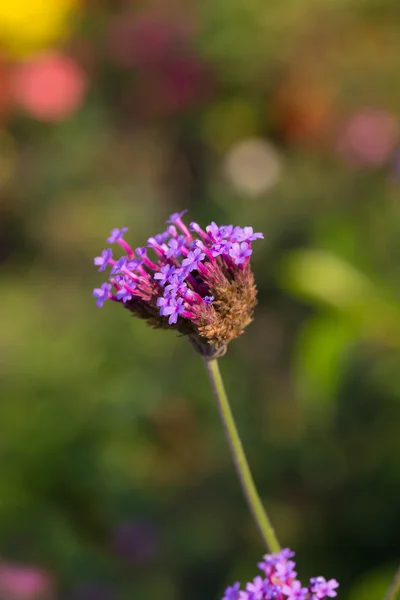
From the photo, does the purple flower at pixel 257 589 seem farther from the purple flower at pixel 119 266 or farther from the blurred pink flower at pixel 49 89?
the blurred pink flower at pixel 49 89

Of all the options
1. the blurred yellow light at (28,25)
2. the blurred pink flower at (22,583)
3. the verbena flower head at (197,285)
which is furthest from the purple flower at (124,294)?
the blurred yellow light at (28,25)

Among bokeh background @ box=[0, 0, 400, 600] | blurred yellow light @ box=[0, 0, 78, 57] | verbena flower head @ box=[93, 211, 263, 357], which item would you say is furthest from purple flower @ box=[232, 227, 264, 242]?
blurred yellow light @ box=[0, 0, 78, 57]

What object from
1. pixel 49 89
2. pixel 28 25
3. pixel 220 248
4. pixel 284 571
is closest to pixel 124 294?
pixel 220 248

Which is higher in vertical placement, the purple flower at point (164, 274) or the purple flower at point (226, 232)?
the purple flower at point (226, 232)

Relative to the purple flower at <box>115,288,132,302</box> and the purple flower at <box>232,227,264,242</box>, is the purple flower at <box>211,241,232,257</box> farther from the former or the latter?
the purple flower at <box>115,288,132,302</box>

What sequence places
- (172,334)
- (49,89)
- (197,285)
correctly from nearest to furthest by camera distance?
(197,285)
(172,334)
(49,89)

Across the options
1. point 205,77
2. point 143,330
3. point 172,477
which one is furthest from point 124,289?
point 205,77

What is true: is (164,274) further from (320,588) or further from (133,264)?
(320,588)
